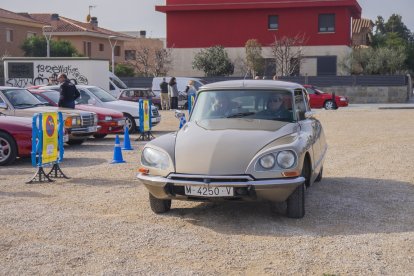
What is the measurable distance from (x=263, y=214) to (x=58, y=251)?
261 cm

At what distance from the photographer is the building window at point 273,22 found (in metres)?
50.3

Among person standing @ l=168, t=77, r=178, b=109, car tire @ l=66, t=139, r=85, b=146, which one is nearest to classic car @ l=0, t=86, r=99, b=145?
car tire @ l=66, t=139, r=85, b=146

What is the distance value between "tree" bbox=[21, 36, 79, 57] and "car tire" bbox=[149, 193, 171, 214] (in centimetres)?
4929

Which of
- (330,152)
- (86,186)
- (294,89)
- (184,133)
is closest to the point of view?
(184,133)

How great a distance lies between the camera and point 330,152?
14141 mm

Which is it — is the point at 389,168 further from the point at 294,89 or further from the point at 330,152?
the point at 294,89

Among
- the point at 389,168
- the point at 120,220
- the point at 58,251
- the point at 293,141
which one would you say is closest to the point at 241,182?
the point at 293,141

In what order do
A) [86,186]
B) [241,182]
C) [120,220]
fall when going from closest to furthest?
[241,182] < [120,220] < [86,186]

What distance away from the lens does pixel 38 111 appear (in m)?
15.0

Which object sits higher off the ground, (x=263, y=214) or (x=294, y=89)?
(x=294, y=89)

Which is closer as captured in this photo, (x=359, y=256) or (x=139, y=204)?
(x=359, y=256)

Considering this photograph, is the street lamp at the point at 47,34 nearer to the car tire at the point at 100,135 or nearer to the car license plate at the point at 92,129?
the car tire at the point at 100,135

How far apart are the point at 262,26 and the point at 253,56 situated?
369 centimetres

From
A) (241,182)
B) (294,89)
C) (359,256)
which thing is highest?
(294,89)
